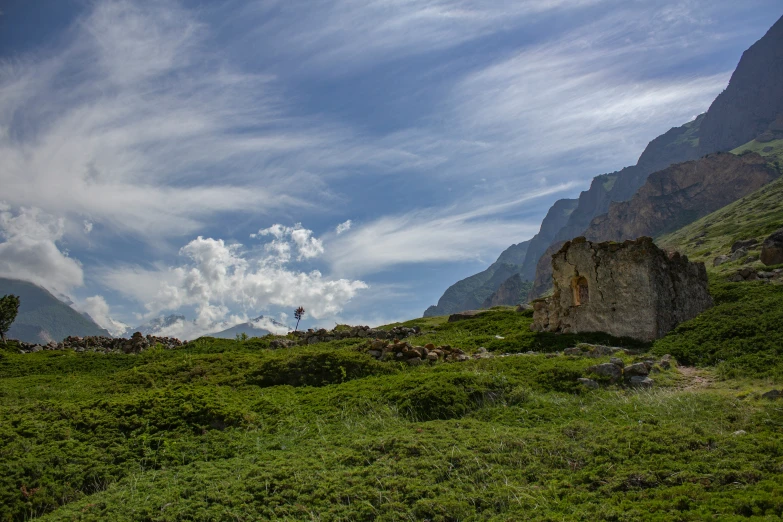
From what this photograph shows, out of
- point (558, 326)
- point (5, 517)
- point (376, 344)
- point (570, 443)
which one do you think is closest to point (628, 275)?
point (558, 326)

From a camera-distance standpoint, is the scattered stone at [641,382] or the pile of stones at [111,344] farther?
the pile of stones at [111,344]

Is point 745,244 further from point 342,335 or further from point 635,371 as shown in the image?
point 635,371

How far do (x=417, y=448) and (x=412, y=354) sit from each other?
11.4 metres

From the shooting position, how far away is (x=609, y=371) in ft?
49.5

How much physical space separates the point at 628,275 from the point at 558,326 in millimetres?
5392

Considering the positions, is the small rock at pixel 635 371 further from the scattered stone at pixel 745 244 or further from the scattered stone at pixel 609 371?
the scattered stone at pixel 745 244

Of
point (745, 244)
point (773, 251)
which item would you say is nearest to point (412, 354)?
point (773, 251)

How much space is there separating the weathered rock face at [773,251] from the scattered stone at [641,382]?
35.9 metres

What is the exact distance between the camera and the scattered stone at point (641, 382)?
14.4 m

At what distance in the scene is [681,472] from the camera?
778 centimetres

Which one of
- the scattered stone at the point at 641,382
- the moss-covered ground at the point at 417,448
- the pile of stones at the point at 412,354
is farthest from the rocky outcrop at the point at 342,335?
the scattered stone at the point at 641,382

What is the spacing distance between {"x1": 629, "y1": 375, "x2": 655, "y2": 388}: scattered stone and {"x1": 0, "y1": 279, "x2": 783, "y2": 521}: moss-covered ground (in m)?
0.46

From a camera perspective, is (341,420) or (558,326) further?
(558,326)

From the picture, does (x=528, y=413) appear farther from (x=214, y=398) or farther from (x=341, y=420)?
(x=214, y=398)
